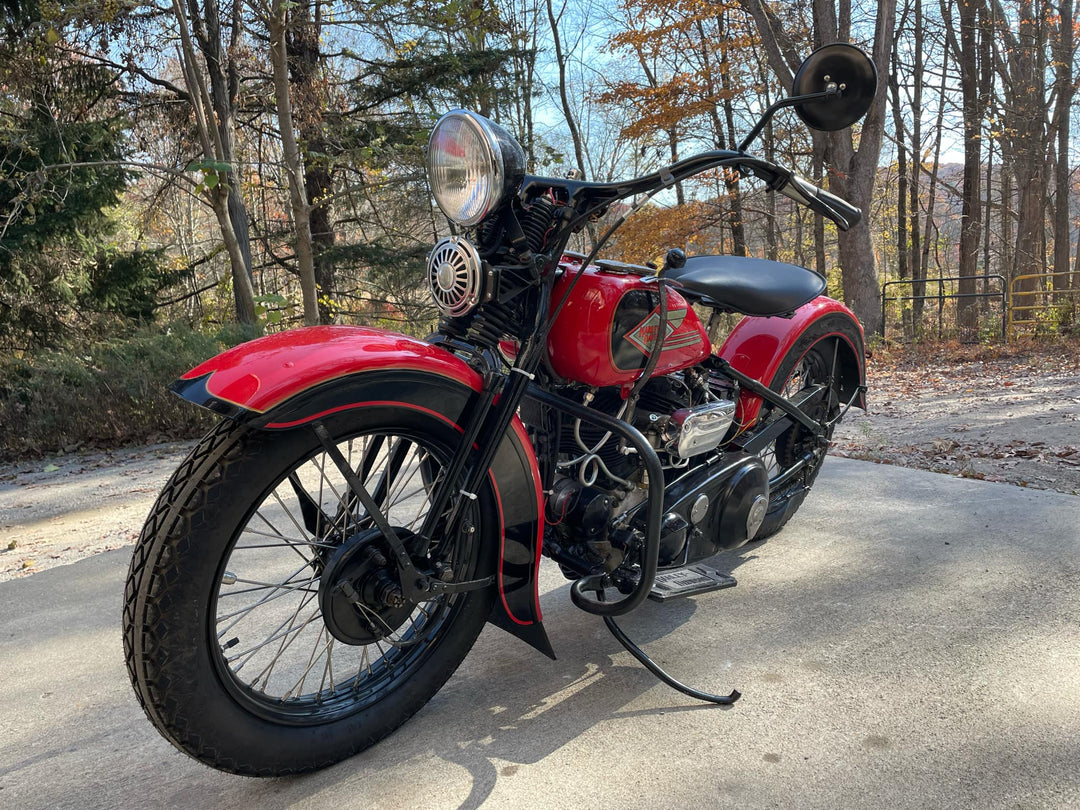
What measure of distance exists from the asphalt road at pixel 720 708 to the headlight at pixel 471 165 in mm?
1254

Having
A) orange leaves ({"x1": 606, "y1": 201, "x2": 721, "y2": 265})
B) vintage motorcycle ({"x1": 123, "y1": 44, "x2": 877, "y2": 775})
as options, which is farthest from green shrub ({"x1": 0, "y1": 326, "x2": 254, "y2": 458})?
orange leaves ({"x1": 606, "y1": 201, "x2": 721, "y2": 265})

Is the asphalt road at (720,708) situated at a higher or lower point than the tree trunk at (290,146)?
lower

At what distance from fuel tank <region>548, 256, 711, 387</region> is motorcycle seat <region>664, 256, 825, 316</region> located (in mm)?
151

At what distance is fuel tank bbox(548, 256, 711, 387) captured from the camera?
1.98 m

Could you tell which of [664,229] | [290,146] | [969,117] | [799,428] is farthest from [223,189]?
[969,117]

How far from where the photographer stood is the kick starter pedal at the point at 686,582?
2180 mm

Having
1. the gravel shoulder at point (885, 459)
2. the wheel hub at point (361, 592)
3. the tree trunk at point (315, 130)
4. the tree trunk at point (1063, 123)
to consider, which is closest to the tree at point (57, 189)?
the tree trunk at point (315, 130)

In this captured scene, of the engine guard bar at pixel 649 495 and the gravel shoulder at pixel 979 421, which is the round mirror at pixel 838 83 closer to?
the engine guard bar at pixel 649 495

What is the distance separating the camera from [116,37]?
9.10m

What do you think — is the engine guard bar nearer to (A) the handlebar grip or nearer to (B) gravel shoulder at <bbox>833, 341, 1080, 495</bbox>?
(A) the handlebar grip

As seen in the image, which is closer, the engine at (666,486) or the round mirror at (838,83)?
the round mirror at (838,83)

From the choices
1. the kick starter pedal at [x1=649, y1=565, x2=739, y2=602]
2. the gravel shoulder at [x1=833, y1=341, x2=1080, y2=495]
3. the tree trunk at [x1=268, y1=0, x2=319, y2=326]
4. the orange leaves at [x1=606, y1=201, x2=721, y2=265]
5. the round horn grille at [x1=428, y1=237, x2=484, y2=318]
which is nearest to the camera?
the round horn grille at [x1=428, y1=237, x2=484, y2=318]

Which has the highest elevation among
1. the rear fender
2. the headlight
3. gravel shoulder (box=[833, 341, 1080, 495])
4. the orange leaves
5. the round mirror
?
the orange leaves

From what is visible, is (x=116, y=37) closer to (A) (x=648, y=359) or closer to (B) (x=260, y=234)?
(B) (x=260, y=234)
